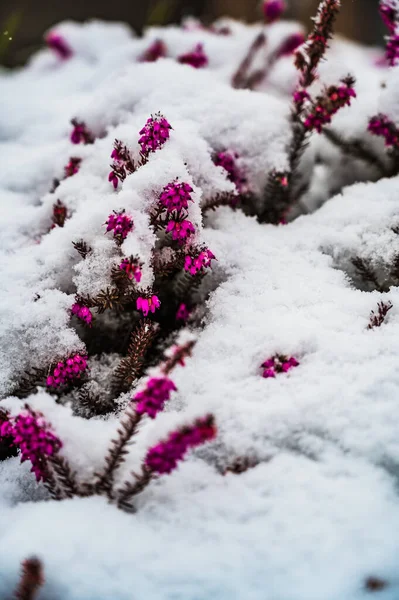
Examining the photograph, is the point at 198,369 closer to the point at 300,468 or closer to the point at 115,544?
the point at 300,468

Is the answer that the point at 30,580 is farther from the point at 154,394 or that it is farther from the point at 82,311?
the point at 82,311

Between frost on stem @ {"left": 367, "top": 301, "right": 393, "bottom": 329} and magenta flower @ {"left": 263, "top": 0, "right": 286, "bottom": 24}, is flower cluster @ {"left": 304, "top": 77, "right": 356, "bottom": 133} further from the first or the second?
Answer: magenta flower @ {"left": 263, "top": 0, "right": 286, "bottom": 24}

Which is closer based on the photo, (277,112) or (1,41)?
(277,112)

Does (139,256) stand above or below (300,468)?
above

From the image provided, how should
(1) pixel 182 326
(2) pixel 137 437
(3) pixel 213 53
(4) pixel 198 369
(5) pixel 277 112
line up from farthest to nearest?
(3) pixel 213 53 < (5) pixel 277 112 < (1) pixel 182 326 < (4) pixel 198 369 < (2) pixel 137 437

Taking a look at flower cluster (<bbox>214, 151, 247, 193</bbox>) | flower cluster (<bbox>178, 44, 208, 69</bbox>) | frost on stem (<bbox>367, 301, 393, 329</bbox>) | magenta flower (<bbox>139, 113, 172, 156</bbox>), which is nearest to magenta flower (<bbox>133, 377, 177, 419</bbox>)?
frost on stem (<bbox>367, 301, 393, 329</bbox>)

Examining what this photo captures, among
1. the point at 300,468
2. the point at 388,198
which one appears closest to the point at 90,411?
the point at 300,468

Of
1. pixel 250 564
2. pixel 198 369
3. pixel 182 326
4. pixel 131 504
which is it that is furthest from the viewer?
pixel 182 326

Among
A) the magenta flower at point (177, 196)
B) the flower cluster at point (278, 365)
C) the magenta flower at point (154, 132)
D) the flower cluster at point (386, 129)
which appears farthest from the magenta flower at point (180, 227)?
the flower cluster at point (386, 129)
